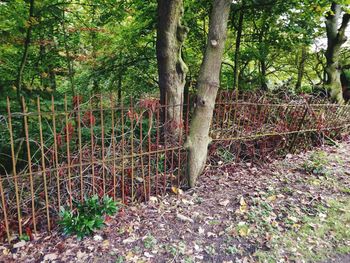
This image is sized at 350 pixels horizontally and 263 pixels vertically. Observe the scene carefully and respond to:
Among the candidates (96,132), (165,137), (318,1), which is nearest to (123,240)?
(165,137)

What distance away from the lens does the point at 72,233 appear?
9.39 ft

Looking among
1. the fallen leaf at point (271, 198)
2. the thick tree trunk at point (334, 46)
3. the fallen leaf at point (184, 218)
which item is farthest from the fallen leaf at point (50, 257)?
the thick tree trunk at point (334, 46)

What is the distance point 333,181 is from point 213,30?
3113 mm

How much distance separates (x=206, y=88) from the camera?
12.6ft

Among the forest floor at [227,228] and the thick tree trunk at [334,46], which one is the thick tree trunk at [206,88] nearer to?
the forest floor at [227,228]

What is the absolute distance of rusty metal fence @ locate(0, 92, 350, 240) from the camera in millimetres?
2854

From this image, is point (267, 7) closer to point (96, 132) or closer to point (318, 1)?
point (318, 1)

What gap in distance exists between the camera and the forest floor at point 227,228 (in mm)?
2662

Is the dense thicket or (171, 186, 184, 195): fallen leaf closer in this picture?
(171, 186, 184, 195): fallen leaf

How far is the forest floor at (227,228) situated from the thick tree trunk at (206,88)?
19.4 inches

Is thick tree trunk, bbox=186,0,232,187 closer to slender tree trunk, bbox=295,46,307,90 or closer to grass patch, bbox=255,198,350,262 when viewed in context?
grass patch, bbox=255,198,350,262

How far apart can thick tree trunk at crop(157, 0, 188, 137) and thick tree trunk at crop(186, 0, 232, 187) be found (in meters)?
0.28

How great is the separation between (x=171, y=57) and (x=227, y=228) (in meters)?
2.65

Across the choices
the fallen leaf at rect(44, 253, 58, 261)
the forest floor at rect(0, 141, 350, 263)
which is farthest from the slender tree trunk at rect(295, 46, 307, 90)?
the fallen leaf at rect(44, 253, 58, 261)
